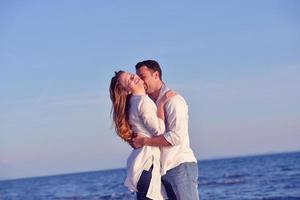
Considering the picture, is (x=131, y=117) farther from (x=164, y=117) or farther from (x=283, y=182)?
(x=283, y=182)

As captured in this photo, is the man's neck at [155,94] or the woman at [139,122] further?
the man's neck at [155,94]

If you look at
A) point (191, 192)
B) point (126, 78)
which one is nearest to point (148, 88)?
point (126, 78)

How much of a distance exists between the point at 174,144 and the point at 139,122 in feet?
0.99

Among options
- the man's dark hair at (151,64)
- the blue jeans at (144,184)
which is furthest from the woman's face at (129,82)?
the blue jeans at (144,184)

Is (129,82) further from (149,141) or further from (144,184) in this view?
(144,184)

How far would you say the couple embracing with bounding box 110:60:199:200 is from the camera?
418 centimetres

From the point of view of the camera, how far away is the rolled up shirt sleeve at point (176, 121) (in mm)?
4148

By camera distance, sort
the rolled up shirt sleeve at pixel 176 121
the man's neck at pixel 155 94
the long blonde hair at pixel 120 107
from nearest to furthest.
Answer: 1. the rolled up shirt sleeve at pixel 176 121
2. the long blonde hair at pixel 120 107
3. the man's neck at pixel 155 94

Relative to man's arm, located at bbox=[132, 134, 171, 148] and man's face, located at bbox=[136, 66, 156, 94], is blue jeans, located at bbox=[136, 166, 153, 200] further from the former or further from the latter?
man's face, located at bbox=[136, 66, 156, 94]

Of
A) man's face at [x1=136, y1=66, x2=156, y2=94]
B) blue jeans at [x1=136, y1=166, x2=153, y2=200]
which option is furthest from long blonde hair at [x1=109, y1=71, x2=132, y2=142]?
blue jeans at [x1=136, y1=166, x2=153, y2=200]

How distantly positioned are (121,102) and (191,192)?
0.78m

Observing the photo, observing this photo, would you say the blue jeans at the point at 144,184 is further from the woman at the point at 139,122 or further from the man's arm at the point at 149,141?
the man's arm at the point at 149,141

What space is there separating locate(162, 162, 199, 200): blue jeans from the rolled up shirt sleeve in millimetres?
196

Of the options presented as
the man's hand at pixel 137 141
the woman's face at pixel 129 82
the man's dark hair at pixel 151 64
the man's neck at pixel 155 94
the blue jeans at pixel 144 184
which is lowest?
the blue jeans at pixel 144 184
